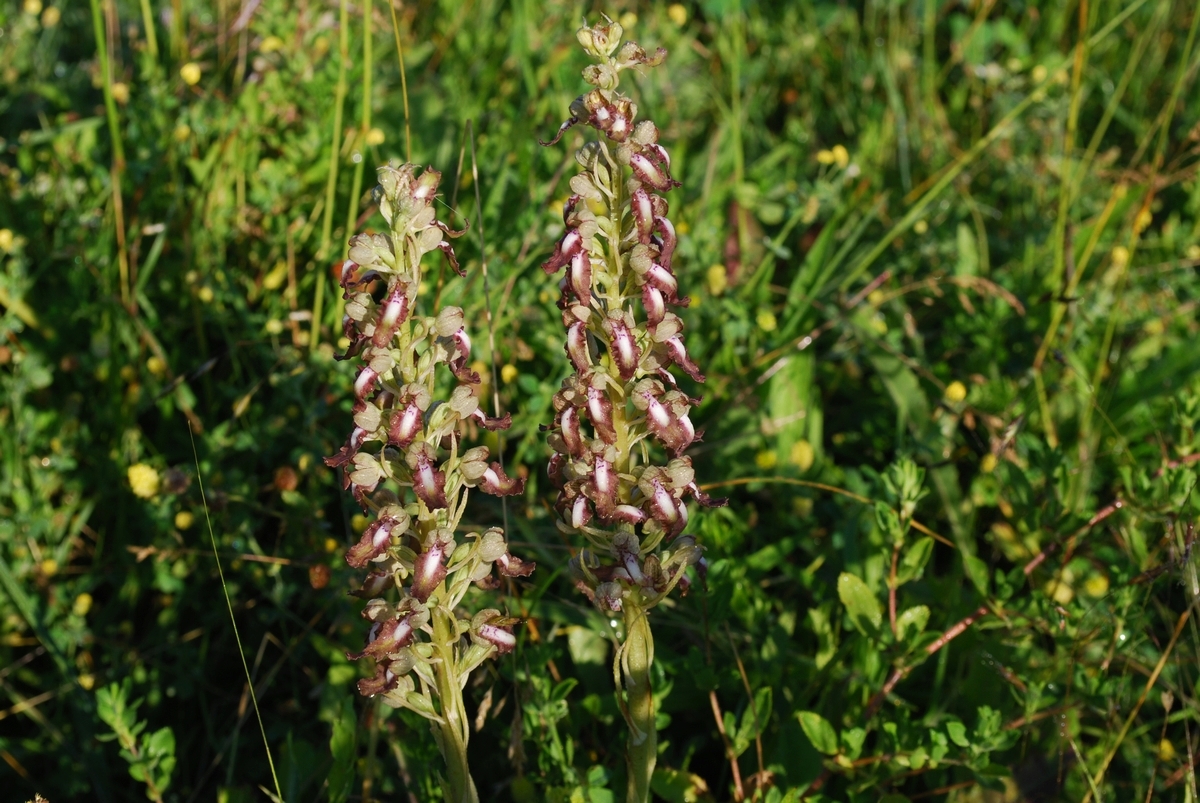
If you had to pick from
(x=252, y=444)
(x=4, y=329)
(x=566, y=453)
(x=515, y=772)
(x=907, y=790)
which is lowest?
(x=907, y=790)

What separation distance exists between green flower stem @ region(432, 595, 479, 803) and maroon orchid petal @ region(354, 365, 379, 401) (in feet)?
1.14

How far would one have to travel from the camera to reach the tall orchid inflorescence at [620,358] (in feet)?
5.24

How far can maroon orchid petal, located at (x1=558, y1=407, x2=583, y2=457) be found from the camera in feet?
5.41

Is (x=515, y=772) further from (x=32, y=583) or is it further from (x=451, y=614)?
(x=32, y=583)

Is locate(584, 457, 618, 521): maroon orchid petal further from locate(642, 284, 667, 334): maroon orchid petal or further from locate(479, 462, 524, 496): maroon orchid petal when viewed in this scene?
locate(642, 284, 667, 334): maroon orchid petal

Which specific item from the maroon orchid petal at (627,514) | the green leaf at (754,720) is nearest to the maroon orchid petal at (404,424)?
the maroon orchid petal at (627,514)

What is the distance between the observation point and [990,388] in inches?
130

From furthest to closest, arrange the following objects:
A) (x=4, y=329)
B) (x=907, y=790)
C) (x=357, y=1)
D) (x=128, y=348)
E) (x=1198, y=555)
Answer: (x=357, y=1)
(x=128, y=348)
(x=4, y=329)
(x=907, y=790)
(x=1198, y=555)

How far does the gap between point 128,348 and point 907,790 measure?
246 centimetres

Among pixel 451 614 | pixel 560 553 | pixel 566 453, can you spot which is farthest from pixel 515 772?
pixel 566 453

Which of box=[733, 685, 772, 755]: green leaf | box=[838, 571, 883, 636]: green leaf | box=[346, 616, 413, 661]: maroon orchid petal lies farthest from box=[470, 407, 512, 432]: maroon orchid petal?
box=[838, 571, 883, 636]: green leaf

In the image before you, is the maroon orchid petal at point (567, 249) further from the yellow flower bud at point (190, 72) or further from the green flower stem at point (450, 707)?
the yellow flower bud at point (190, 72)

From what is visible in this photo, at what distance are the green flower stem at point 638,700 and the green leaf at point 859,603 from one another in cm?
68

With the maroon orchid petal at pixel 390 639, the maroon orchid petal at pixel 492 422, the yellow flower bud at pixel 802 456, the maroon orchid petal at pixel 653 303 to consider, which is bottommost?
the yellow flower bud at pixel 802 456
